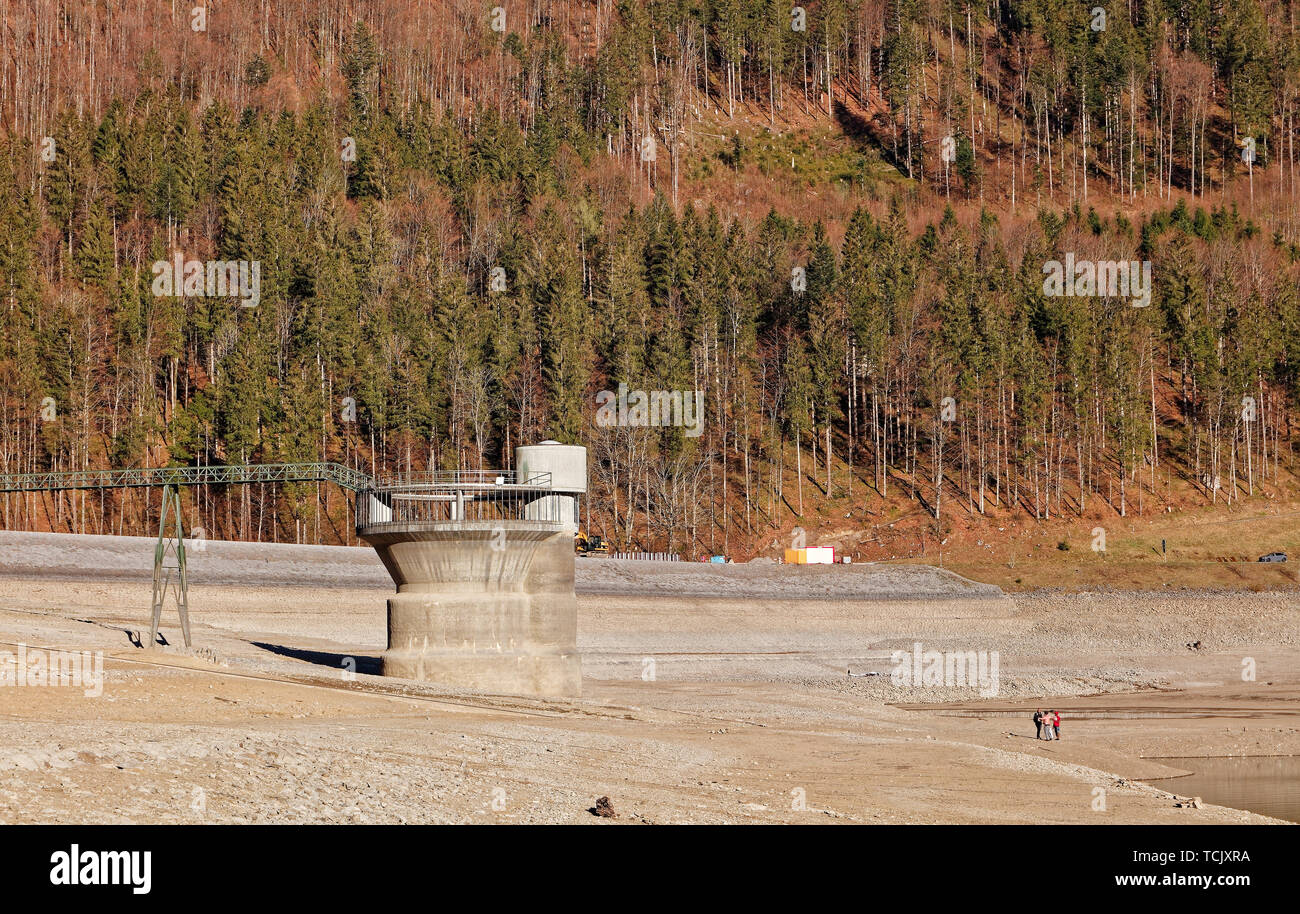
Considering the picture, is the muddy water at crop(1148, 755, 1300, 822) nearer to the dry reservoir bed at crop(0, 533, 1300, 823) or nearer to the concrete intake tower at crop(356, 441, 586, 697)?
the dry reservoir bed at crop(0, 533, 1300, 823)

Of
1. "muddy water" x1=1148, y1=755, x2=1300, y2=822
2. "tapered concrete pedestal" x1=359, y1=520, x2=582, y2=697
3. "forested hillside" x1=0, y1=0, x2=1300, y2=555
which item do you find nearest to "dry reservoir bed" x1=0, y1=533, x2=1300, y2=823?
"muddy water" x1=1148, y1=755, x2=1300, y2=822

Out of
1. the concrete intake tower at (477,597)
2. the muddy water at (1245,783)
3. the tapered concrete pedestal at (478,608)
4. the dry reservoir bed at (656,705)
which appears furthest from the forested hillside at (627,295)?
the muddy water at (1245,783)

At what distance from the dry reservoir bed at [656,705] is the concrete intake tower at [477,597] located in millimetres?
2186

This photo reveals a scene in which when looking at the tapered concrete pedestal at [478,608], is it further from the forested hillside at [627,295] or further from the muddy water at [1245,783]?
the forested hillside at [627,295]

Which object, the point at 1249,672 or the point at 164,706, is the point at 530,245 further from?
→ the point at 164,706

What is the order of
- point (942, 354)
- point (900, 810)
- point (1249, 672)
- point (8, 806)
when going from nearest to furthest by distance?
point (8, 806) < point (900, 810) < point (1249, 672) < point (942, 354)

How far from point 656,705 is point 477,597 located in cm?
676

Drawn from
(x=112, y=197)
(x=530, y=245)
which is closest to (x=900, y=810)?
(x=530, y=245)

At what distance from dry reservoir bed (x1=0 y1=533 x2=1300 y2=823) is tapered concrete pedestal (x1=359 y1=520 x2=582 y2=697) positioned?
2.15 m

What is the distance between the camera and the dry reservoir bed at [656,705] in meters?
23.1

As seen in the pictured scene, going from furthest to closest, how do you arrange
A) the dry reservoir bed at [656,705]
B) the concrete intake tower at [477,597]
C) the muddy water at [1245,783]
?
the concrete intake tower at [477,597], the muddy water at [1245,783], the dry reservoir bed at [656,705]

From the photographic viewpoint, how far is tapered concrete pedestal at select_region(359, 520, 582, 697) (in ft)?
142

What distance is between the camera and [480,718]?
1355 inches

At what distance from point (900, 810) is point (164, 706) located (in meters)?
16.7
